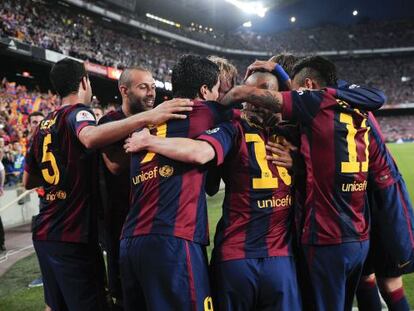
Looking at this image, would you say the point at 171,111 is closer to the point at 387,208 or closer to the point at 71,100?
the point at 71,100

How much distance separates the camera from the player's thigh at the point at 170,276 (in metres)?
2.10

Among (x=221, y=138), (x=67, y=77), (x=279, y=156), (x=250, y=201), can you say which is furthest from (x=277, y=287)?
(x=67, y=77)

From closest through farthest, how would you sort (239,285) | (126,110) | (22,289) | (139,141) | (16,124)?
(239,285) < (139,141) < (126,110) < (22,289) < (16,124)

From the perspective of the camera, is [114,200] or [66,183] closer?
[66,183]

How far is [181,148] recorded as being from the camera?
215 cm

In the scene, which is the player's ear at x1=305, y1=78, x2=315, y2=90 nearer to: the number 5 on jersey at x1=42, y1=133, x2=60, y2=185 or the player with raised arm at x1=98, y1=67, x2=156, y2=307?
the player with raised arm at x1=98, y1=67, x2=156, y2=307

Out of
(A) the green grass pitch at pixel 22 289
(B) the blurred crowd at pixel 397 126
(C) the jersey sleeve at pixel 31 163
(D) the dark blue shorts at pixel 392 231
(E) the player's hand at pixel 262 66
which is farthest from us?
(B) the blurred crowd at pixel 397 126

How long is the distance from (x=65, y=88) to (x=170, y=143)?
4.06 feet

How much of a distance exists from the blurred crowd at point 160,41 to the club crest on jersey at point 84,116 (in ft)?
53.6

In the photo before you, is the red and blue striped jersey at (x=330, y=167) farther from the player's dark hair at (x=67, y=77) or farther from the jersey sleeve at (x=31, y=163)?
the jersey sleeve at (x=31, y=163)

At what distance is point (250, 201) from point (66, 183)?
4.53ft

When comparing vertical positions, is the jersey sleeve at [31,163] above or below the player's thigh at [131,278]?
above

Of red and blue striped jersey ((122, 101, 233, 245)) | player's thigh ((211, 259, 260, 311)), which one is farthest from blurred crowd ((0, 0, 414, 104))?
player's thigh ((211, 259, 260, 311))

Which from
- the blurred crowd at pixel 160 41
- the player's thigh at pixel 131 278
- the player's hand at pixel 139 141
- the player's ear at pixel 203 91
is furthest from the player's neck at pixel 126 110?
the blurred crowd at pixel 160 41
